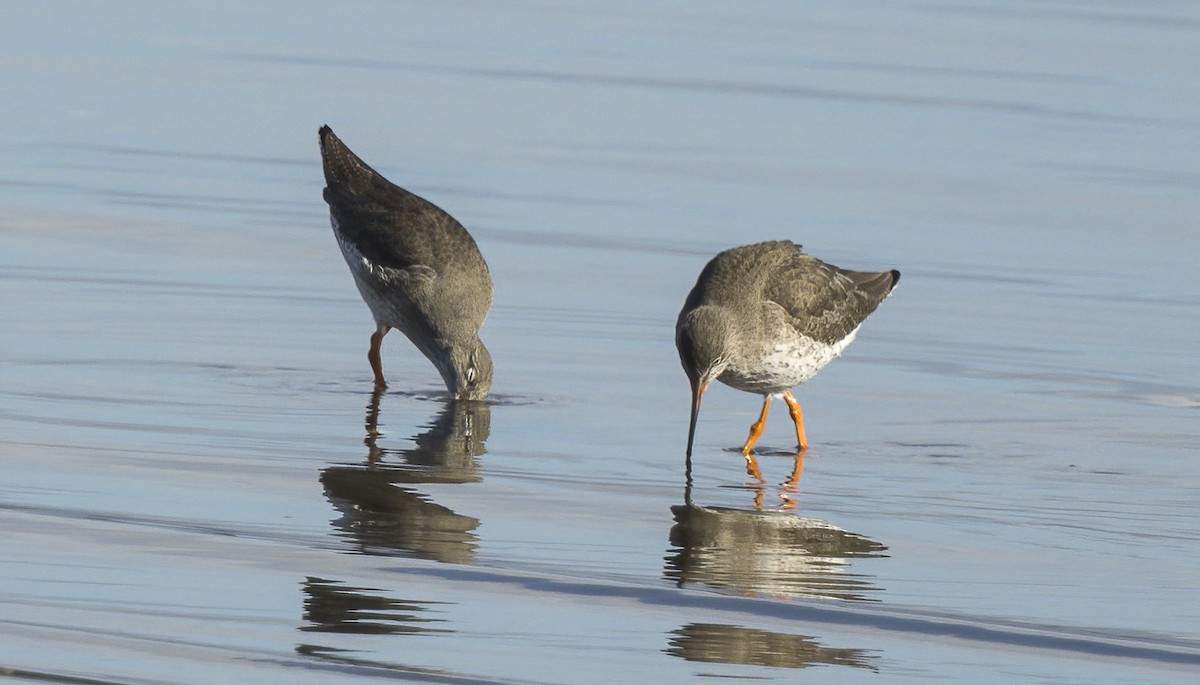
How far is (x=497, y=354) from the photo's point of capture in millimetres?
11180

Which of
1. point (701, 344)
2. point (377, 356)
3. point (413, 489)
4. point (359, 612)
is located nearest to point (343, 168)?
point (377, 356)

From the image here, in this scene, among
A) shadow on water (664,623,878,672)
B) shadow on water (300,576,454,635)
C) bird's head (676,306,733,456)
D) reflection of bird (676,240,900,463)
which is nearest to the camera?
shadow on water (664,623,878,672)

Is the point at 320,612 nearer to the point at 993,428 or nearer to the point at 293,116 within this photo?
the point at 993,428

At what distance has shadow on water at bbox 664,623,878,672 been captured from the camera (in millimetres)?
6301

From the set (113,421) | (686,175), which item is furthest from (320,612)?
(686,175)

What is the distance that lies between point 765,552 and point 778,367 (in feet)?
7.02

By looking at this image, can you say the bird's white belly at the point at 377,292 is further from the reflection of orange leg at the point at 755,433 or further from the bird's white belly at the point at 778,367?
Result: the reflection of orange leg at the point at 755,433

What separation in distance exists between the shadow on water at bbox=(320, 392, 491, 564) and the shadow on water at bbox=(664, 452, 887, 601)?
2.75 feet

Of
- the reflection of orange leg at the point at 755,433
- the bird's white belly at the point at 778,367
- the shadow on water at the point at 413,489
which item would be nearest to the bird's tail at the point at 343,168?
the shadow on water at the point at 413,489

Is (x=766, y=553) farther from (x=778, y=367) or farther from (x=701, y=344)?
(x=778, y=367)

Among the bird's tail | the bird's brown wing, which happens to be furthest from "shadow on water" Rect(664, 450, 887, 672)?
the bird's tail

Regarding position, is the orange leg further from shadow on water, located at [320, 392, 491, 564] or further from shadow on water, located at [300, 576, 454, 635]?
shadow on water, located at [300, 576, 454, 635]

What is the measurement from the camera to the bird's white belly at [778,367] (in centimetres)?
960

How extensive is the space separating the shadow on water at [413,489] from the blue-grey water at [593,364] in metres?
0.03
